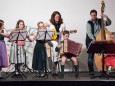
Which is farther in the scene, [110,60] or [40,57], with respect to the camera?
[40,57]

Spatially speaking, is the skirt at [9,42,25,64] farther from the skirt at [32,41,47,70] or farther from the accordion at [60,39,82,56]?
the accordion at [60,39,82,56]

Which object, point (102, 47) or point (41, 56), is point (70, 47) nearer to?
point (41, 56)

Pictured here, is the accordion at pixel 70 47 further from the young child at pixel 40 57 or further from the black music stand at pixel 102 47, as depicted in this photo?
the black music stand at pixel 102 47

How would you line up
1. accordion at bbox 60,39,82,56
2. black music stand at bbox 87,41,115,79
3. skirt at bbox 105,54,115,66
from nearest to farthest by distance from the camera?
1. black music stand at bbox 87,41,115,79
2. skirt at bbox 105,54,115,66
3. accordion at bbox 60,39,82,56

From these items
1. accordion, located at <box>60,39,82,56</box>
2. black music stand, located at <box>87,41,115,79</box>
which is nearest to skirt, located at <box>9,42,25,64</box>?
accordion, located at <box>60,39,82,56</box>

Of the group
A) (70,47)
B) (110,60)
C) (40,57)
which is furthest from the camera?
(40,57)

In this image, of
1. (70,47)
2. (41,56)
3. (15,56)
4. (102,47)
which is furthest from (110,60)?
(15,56)

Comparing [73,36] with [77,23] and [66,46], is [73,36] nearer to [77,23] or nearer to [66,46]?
[77,23]

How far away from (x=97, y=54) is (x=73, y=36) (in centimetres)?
192

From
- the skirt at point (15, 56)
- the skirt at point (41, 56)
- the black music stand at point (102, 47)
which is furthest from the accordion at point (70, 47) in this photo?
the skirt at point (15, 56)

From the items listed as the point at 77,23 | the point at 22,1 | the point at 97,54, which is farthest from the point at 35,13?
the point at 97,54

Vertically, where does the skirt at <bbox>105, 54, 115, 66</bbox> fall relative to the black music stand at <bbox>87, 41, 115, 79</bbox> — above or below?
below

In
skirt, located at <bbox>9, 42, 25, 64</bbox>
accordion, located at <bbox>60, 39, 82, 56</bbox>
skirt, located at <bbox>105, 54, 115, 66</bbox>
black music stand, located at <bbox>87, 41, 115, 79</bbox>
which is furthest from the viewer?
skirt, located at <bbox>9, 42, 25, 64</bbox>
